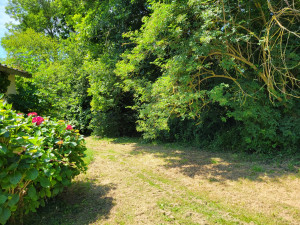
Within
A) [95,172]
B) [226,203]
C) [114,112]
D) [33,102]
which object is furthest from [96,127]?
[226,203]

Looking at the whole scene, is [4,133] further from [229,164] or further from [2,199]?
[229,164]

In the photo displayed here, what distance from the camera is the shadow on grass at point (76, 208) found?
273cm

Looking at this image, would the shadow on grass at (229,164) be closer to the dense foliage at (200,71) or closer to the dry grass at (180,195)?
the dry grass at (180,195)

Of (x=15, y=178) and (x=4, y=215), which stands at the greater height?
(x=15, y=178)

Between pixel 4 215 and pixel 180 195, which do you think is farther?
pixel 180 195

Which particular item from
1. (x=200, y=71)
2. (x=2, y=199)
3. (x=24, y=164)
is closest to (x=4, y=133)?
(x=24, y=164)

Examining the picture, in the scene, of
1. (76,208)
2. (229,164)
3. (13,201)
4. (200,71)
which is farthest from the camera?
(200,71)

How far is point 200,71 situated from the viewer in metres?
6.13

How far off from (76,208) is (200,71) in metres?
4.86

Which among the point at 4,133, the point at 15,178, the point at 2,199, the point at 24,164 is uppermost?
the point at 4,133

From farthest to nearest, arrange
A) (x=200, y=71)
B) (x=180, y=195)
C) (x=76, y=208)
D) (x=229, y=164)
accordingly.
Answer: (x=200, y=71), (x=229, y=164), (x=180, y=195), (x=76, y=208)

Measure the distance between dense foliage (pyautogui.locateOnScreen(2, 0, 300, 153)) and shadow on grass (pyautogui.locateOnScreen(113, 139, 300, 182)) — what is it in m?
0.48

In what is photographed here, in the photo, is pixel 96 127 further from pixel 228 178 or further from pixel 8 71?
pixel 228 178

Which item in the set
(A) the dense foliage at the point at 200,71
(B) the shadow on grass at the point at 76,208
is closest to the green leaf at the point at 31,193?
(B) the shadow on grass at the point at 76,208
